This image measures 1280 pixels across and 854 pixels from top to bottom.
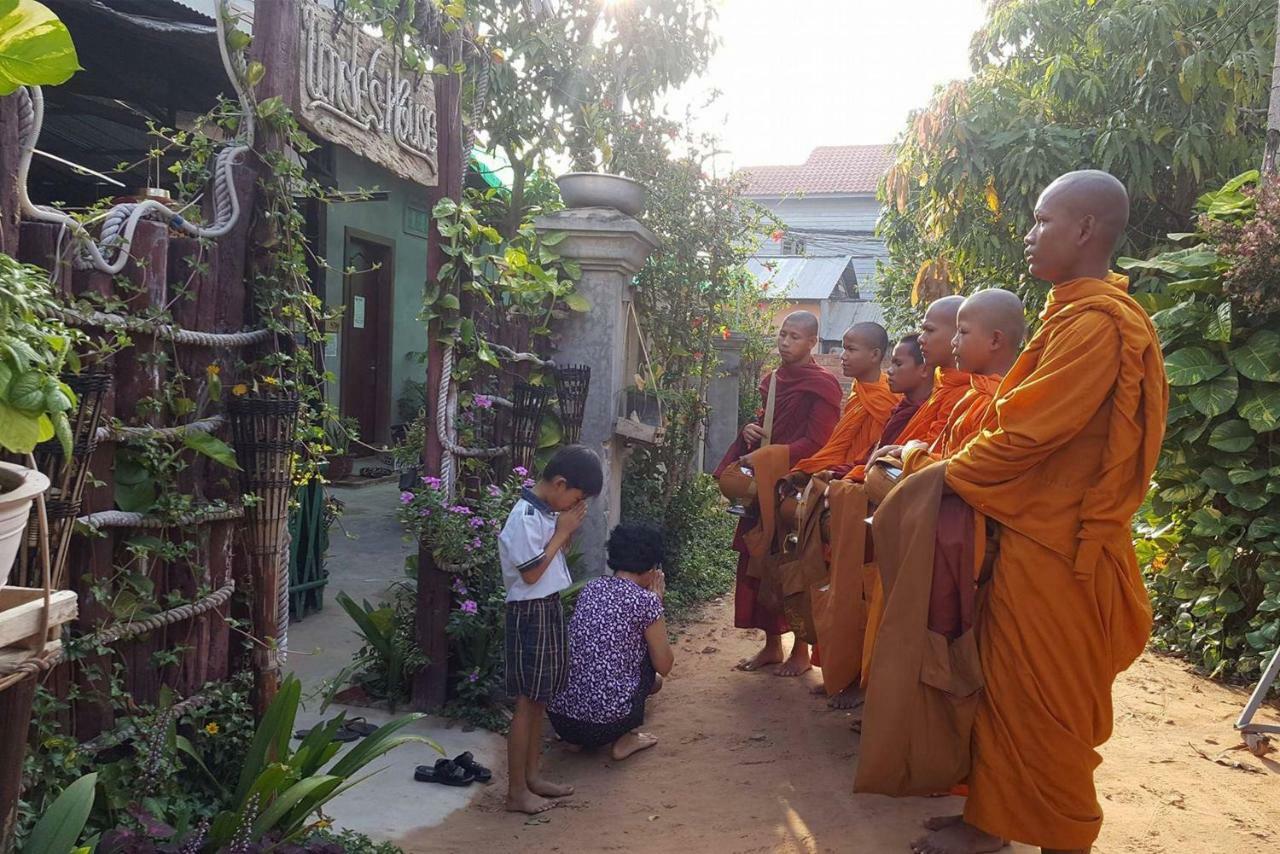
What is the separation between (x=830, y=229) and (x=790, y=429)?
1111 inches

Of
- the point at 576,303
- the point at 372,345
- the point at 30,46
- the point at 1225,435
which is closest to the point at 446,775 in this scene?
the point at 576,303

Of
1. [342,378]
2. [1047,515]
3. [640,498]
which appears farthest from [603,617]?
[342,378]

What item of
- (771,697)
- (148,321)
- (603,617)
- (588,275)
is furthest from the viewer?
(588,275)

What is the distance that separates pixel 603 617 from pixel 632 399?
2110mm

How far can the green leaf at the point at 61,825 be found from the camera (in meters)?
1.98

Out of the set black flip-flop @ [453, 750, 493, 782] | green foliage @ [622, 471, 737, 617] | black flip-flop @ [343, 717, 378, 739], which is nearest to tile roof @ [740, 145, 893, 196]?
green foliage @ [622, 471, 737, 617]

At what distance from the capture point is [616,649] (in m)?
3.96

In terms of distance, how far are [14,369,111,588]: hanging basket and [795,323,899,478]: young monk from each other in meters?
3.51

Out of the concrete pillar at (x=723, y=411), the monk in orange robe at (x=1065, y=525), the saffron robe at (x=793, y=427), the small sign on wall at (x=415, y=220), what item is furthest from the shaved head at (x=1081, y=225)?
the small sign on wall at (x=415, y=220)

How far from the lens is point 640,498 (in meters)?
6.75

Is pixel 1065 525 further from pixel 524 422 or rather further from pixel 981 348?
pixel 524 422

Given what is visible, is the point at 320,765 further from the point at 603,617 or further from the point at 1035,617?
the point at 1035,617

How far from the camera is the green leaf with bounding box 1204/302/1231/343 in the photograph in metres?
5.23

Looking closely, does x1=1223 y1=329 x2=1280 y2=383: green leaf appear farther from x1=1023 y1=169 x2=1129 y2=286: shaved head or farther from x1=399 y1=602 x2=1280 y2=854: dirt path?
Answer: x1=1023 y1=169 x2=1129 y2=286: shaved head
